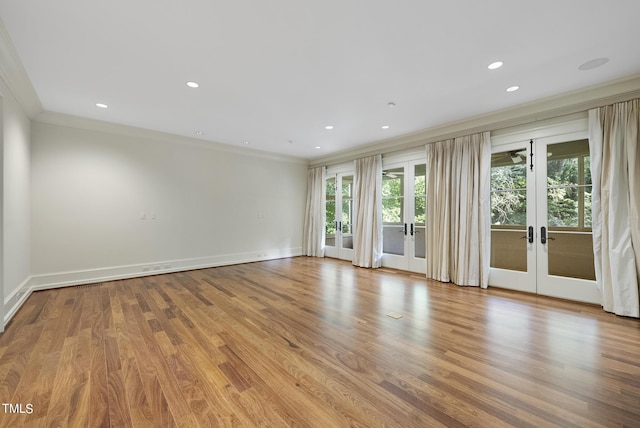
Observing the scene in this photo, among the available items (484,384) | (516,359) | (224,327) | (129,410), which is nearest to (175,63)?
(224,327)

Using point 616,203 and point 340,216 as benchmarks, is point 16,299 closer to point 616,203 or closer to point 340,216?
point 340,216

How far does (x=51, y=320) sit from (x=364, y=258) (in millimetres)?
5267

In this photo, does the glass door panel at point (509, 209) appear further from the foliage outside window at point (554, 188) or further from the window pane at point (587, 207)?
the window pane at point (587, 207)

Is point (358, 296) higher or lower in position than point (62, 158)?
lower

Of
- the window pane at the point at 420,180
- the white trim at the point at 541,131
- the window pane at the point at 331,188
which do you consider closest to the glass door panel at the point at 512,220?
the white trim at the point at 541,131

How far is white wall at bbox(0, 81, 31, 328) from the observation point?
309 cm

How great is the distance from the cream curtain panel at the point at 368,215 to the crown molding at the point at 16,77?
5654 mm

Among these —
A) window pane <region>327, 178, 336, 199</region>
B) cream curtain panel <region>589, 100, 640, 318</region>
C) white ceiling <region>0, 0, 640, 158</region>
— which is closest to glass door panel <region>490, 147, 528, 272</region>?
cream curtain panel <region>589, 100, 640, 318</region>

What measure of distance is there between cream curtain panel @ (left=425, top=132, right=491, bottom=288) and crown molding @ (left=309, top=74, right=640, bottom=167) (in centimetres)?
20

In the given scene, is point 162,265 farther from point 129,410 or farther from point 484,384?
point 484,384

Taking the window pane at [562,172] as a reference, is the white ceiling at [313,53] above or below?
above

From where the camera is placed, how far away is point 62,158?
449cm

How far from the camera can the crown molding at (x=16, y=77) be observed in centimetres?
252

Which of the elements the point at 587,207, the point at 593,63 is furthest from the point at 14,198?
the point at 587,207
